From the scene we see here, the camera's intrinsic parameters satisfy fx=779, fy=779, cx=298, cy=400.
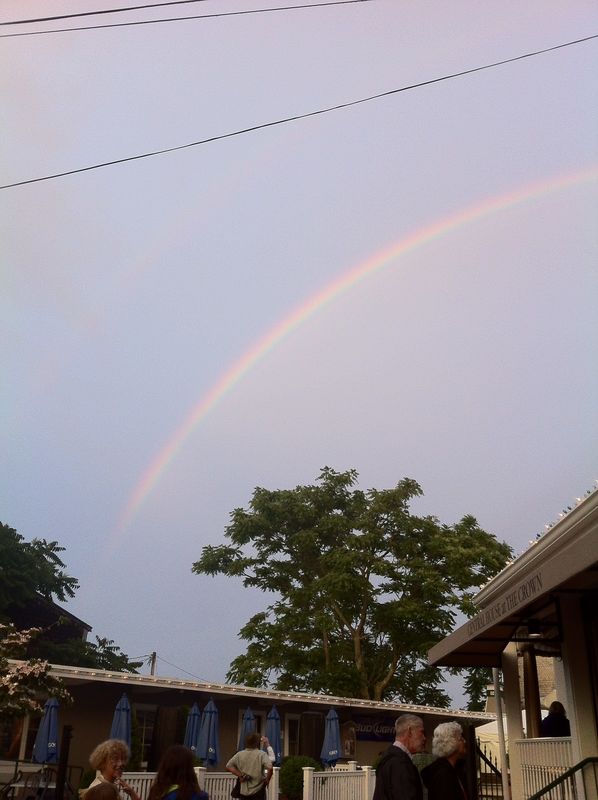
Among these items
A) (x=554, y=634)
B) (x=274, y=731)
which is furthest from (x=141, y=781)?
(x=554, y=634)

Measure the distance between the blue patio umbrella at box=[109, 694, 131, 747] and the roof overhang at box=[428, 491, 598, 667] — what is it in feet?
22.3

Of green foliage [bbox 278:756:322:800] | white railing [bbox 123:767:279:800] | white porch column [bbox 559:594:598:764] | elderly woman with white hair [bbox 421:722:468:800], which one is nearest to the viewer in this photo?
elderly woman with white hair [bbox 421:722:468:800]

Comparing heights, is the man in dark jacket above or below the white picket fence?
above

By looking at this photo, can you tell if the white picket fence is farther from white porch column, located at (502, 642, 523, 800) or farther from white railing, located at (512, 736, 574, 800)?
white railing, located at (512, 736, 574, 800)

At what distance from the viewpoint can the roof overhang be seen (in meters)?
5.18

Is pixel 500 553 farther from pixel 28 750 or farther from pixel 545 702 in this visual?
pixel 28 750

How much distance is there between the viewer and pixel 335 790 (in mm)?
15773

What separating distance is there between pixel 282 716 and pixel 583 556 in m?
16.8

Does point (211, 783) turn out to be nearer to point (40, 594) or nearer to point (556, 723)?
point (556, 723)

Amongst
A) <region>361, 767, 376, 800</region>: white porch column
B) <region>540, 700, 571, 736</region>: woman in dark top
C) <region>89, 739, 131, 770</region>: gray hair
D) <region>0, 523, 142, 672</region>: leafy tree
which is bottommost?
<region>361, 767, 376, 800</region>: white porch column

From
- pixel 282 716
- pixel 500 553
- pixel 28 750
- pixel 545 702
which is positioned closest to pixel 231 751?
pixel 282 716

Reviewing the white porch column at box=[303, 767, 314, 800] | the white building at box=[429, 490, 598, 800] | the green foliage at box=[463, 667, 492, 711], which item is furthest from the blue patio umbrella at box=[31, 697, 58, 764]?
the green foliage at box=[463, 667, 492, 711]

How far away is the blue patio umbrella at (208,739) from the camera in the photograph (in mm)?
15023

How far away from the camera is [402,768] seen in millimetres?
4316
